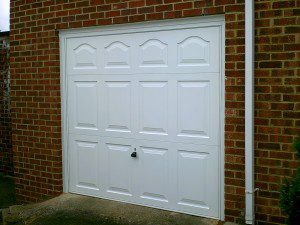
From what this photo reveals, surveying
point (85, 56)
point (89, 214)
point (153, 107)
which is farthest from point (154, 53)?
point (89, 214)

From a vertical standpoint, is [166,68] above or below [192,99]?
above

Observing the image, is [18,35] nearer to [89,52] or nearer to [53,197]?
[89,52]

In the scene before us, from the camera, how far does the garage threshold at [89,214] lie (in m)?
4.97

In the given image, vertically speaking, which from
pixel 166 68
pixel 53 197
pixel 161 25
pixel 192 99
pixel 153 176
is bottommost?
pixel 53 197

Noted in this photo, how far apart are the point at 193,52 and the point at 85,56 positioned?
5.13ft

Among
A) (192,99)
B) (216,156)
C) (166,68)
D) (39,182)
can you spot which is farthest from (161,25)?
(39,182)

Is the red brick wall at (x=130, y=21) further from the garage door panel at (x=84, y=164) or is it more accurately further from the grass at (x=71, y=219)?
the grass at (x=71, y=219)

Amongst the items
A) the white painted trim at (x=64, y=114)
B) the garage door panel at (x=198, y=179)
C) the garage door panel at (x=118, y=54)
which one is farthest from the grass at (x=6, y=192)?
the garage door panel at (x=198, y=179)

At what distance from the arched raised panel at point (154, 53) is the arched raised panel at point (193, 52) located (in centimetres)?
20

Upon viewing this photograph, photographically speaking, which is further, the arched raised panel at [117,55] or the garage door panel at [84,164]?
the garage door panel at [84,164]

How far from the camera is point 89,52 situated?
5.70m

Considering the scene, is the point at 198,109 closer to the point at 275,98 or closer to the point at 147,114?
the point at 147,114

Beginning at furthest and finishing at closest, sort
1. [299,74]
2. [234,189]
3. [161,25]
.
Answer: [161,25], [234,189], [299,74]

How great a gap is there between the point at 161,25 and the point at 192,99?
37.2 inches
